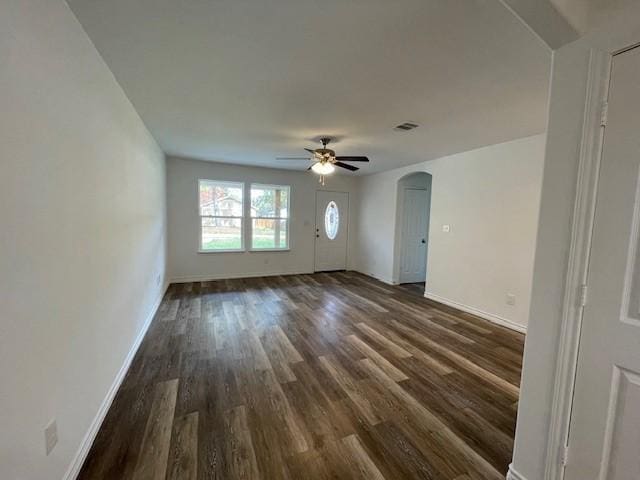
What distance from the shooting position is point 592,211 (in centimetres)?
115

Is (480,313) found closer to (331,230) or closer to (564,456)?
(564,456)

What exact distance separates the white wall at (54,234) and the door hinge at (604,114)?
225cm

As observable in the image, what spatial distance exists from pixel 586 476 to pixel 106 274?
9.42ft

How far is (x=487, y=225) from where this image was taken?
12.7 feet

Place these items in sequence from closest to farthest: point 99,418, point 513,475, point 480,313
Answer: point 513,475, point 99,418, point 480,313

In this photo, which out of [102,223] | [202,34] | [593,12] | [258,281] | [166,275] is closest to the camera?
[593,12]

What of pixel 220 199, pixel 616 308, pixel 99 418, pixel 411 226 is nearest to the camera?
pixel 616 308

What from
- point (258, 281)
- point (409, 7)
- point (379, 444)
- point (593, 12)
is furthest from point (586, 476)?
point (258, 281)

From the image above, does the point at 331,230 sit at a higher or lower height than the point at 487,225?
lower

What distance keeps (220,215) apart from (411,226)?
13.4 ft

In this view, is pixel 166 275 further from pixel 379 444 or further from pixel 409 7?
pixel 409 7

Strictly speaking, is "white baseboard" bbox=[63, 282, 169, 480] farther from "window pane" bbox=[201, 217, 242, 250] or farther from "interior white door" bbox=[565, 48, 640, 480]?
"window pane" bbox=[201, 217, 242, 250]

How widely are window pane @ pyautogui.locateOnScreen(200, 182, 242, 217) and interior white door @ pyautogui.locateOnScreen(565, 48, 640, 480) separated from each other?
5.63 meters

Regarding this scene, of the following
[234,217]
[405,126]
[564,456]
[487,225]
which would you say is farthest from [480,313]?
[234,217]
